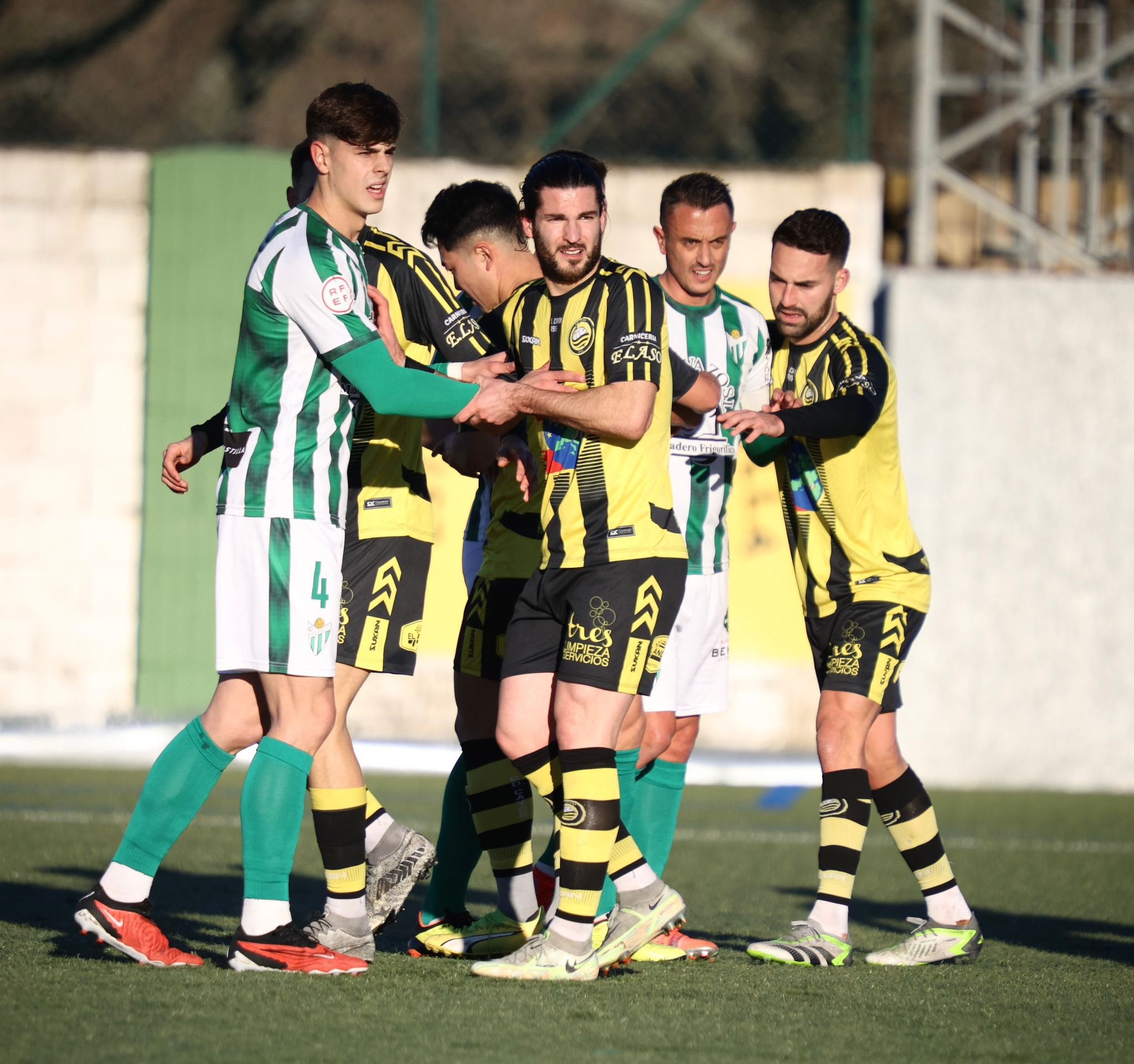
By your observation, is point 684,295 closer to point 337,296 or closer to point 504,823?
point 337,296

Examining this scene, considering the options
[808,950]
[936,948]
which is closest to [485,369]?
[808,950]

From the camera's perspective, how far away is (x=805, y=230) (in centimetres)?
487

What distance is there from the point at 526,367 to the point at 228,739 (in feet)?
4.23

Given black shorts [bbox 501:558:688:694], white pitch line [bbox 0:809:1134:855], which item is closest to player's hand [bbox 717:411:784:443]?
black shorts [bbox 501:558:688:694]

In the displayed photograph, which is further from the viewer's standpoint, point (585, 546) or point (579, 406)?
point (585, 546)

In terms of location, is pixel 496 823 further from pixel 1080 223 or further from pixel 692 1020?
pixel 1080 223

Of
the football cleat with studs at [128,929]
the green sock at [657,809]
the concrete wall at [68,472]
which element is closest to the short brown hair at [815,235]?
the green sock at [657,809]

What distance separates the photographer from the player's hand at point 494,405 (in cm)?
407

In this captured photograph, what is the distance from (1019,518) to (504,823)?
6727 millimetres

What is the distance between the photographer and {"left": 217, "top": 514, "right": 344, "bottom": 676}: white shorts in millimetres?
4023

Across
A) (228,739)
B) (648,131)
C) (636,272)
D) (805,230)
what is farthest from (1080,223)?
(228,739)

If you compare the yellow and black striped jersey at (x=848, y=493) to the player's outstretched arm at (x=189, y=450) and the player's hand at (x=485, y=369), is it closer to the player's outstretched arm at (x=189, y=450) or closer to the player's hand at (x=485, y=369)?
the player's hand at (x=485, y=369)

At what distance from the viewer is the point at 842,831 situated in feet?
15.4

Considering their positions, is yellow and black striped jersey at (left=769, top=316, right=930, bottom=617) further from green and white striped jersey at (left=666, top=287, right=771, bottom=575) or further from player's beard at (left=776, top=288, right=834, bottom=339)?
green and white striped jersey at (left=666, top=287, right=771, bottom=575)
